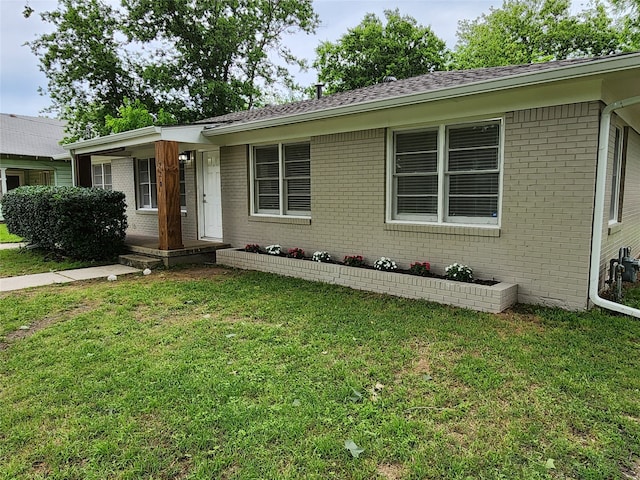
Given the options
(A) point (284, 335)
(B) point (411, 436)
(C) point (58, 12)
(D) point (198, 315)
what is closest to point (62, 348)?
(D) point (198, 315)

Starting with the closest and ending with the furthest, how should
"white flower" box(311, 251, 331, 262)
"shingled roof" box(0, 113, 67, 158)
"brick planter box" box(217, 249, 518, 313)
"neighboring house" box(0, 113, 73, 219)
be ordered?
"brick planter box" box(217, 249, 518, 313)
"white flower" box(311, 251, 331, 262)
"neighboring house" box(0, 113, 73, 219)
"shingled roof" box(0, 113, 67, 158)

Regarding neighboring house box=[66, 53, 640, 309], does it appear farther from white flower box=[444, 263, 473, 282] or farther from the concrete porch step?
the concrete porch step

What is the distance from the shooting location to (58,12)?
73.8ft

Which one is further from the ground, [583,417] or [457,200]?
[457,200]

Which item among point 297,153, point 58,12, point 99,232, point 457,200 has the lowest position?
point 99,232

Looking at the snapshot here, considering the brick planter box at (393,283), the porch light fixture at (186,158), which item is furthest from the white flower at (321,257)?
the porch light fixture at (186,158)

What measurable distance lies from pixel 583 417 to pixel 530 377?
61cm

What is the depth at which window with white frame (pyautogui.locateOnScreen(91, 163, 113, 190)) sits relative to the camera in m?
14.4

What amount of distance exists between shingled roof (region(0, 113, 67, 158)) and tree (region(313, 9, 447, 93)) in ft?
59.5

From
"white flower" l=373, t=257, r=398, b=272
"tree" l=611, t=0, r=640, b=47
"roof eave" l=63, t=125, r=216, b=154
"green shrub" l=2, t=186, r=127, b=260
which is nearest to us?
"white flower" l=373, t=257, r=398, b=272

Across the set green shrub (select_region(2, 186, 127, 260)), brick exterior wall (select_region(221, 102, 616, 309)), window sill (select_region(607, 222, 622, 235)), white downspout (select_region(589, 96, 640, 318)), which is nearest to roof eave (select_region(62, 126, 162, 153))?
green shrub (select_region(2, 186, 127, 260))

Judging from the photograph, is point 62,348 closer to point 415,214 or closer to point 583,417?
point 583,417

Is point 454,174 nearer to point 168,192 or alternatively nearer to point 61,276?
point 168,192

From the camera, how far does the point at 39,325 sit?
5086 mm
